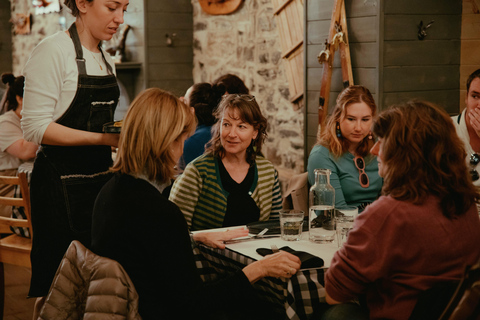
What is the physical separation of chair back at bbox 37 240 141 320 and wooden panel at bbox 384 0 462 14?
2.55 metres

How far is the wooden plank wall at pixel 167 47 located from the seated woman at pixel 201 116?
2171 mm

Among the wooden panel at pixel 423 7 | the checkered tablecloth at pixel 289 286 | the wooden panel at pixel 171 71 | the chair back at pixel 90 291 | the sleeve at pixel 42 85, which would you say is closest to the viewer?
the chair back at pixel 90 291

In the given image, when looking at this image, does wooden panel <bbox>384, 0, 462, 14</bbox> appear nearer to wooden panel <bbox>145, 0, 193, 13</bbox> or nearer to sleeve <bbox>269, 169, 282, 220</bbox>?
sleeve <bbox>269, 169, 282, 220</bbox>

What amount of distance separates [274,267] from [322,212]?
45 cm

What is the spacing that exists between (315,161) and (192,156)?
1055 mm

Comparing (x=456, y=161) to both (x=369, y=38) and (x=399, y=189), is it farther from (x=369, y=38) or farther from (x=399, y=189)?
(x=369, y=38)

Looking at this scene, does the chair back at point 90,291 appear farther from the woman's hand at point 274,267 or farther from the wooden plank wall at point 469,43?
the wooden plank wall at point 469,43

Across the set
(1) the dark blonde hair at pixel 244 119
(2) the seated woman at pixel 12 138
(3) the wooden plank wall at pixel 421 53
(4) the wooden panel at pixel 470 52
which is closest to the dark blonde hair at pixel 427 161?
(1) the dark blonde hair at pixel 244 119

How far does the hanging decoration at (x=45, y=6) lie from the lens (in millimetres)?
8822

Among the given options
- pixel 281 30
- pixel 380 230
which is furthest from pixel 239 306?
pixel 281 30

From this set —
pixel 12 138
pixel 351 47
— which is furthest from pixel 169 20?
pixel 351 47

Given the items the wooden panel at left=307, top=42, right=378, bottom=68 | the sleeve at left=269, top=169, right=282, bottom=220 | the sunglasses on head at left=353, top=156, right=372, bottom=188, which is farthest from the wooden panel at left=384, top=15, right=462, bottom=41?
→ the sleeve at left=269, top=169, right=282, bottom=220

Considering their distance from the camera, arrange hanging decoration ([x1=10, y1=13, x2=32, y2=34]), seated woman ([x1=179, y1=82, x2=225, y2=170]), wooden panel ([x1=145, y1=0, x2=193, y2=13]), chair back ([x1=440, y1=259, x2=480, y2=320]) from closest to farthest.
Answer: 1. chair back ([x1=440, y1=259, x2=480, y2=320])
2. seated woman ([x1=179, y1=82, x2=225, y2=170])
3. wooden panel ([x1=145, y1=0, x2=193, y2=13])
4. hanging decoration ([x1=10, y1=13, x2=32, y2=34])

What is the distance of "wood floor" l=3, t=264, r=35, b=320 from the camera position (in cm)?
361
